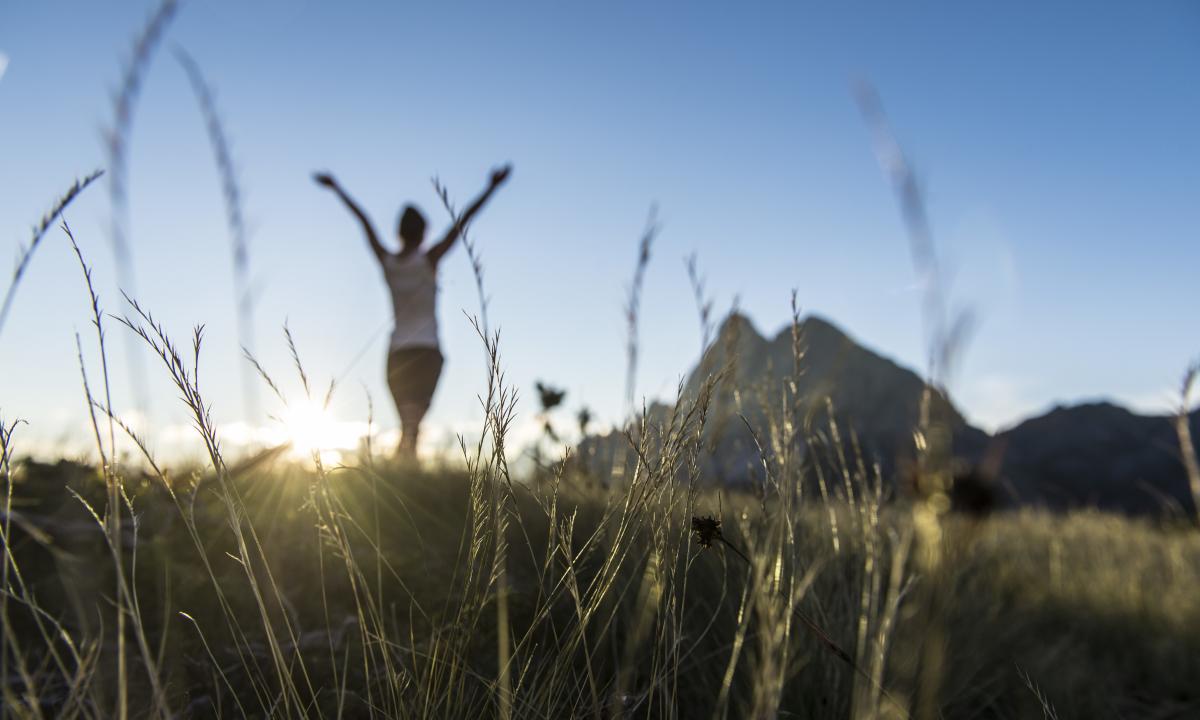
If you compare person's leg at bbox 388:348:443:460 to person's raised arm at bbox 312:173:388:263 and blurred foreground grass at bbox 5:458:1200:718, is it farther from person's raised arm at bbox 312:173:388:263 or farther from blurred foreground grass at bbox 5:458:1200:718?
blurred foreground grass at bbox 5:458:1200:718

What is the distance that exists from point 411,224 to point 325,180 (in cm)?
84

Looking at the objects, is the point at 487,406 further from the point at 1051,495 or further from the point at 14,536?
the point at 1051,495

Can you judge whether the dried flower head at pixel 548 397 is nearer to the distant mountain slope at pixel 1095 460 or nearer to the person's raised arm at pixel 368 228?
the person's raised arm at pixel 368 228

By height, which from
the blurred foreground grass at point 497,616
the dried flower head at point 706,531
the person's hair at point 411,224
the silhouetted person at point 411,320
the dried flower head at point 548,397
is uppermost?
the person's hair at point 411,224

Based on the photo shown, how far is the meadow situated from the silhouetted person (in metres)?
2.76

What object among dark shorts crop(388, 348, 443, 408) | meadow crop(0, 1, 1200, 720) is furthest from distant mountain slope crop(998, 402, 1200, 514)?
meadow crop(0, 1, 1200, 720)

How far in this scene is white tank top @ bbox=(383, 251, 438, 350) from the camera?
6145mm

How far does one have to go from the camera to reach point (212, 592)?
2141 millimetres

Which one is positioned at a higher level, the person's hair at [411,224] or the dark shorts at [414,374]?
the person's hair at [411,224]

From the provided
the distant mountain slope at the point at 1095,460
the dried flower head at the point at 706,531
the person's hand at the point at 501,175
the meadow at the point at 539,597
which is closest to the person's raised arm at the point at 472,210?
the person's hand at the point at 501,175

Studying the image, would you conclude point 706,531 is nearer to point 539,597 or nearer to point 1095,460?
point 539,597

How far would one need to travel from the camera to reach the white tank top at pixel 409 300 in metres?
6.14

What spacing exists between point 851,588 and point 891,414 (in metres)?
17.7

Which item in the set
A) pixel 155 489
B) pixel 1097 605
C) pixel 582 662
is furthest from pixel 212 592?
pixel 1097 605
